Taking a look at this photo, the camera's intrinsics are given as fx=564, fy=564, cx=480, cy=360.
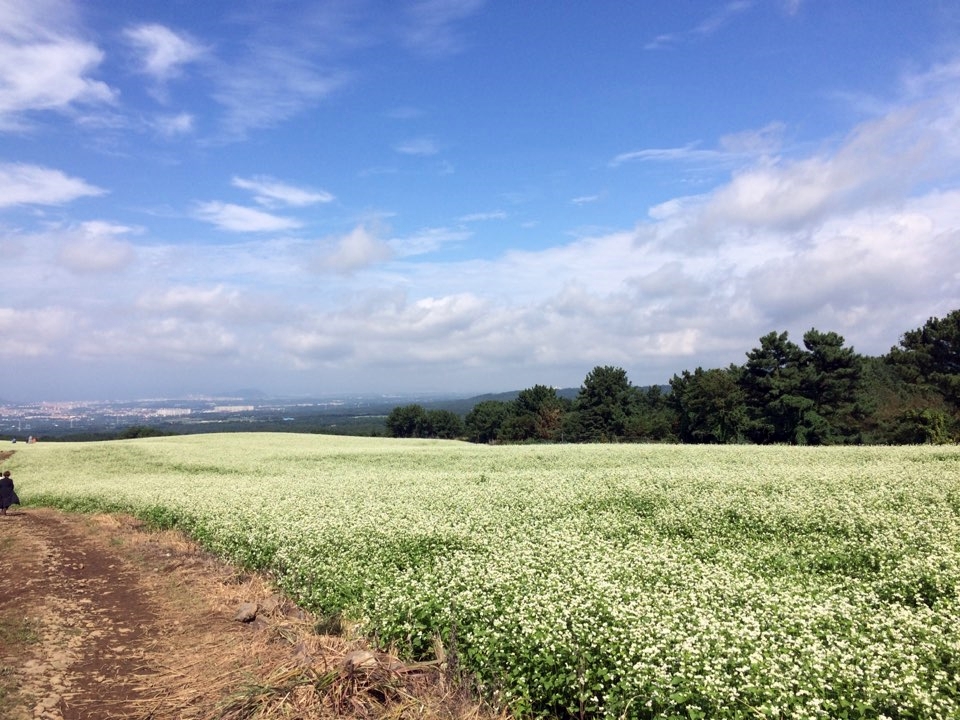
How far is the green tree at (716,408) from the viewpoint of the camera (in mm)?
73938

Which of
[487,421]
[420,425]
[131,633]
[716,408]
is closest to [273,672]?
[131,633]

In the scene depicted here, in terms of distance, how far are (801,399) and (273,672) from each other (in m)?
67.6

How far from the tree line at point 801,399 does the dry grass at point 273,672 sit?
1752 inches

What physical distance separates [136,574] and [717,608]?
38.9 feet

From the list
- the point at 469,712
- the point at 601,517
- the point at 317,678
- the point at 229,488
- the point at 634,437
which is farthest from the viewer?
the point at 634,437

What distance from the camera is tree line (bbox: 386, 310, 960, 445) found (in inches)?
2256

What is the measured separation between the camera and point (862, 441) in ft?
207

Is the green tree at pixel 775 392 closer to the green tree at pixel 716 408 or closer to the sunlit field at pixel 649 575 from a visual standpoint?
the green tree at pixel 716 408

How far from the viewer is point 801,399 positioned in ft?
205

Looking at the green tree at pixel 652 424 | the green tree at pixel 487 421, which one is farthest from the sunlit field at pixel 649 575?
the green tree at pixel 487 421

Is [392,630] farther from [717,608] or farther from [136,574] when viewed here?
[136,574]

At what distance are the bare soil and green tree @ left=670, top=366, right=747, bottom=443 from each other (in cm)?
7026

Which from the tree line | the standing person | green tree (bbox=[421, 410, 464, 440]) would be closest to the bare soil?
the standing person

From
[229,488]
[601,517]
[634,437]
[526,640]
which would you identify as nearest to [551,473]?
[601,517]
